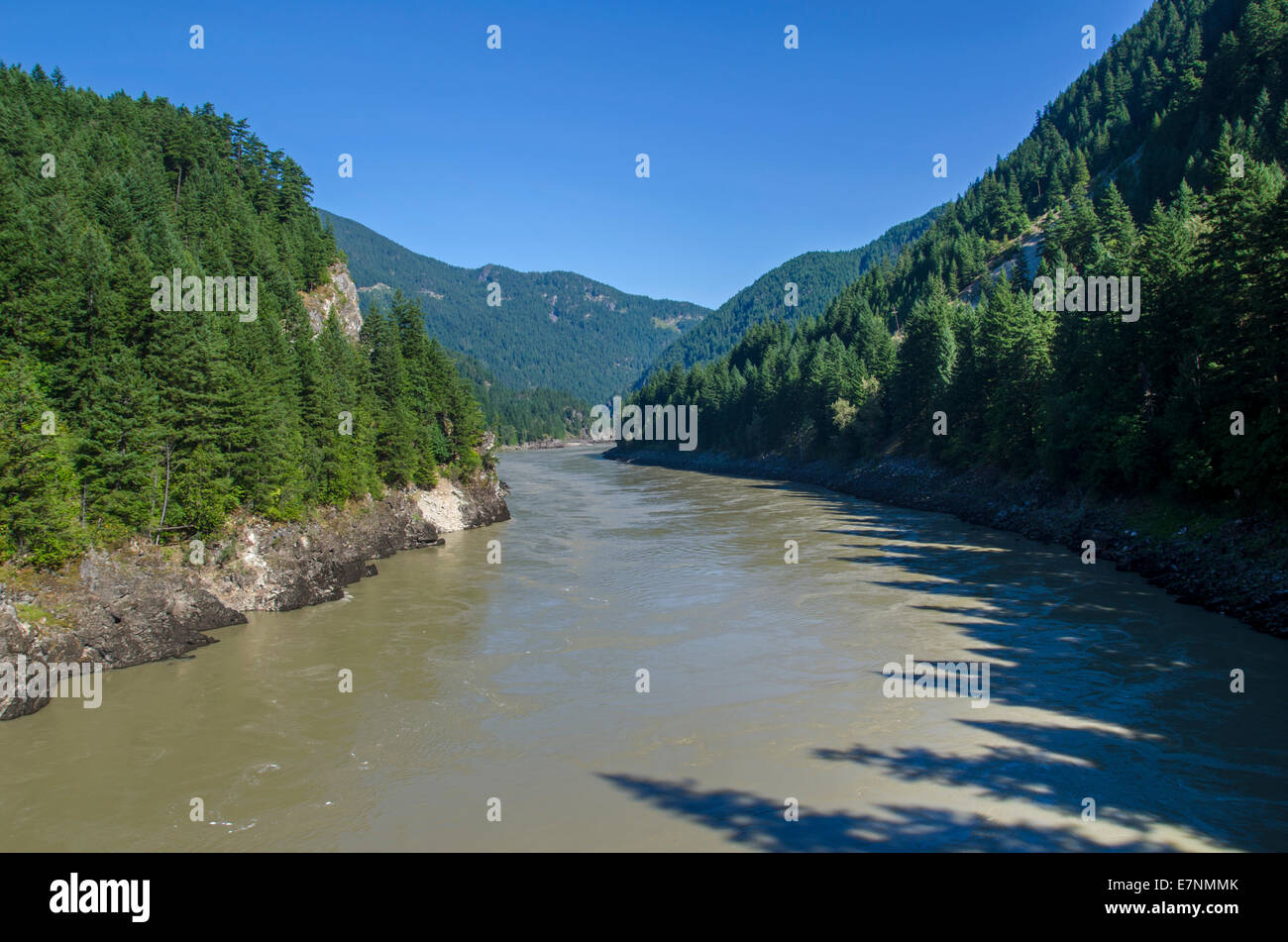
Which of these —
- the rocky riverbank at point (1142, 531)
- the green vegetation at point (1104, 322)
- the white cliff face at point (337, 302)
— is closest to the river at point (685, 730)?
the rocky riverbank at point (1142, 531)

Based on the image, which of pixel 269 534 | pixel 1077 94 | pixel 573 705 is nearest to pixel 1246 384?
pixel 573 705

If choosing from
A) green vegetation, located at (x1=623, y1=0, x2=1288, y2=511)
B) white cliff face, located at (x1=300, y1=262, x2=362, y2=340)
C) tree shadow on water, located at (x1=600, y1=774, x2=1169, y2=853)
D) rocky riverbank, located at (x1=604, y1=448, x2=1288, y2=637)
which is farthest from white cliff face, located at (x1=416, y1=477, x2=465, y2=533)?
green vegetation, located at (x1=623, y1=0, x2=1288, y2=511)

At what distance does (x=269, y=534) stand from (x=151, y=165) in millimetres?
41585

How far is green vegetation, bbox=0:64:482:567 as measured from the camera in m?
23.1

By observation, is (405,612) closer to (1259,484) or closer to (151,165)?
(1259,484)

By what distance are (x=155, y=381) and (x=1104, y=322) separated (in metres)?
45.2

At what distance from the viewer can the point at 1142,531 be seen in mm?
33031

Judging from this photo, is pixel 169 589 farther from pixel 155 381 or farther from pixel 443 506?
pixel 443 506

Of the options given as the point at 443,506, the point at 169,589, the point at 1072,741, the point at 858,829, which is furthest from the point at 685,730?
the point at 443,506

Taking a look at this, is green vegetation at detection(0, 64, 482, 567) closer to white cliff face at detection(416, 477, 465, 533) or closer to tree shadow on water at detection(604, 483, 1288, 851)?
white cliff face at detection(416, 477, 465, 533)

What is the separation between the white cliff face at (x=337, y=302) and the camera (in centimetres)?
5703

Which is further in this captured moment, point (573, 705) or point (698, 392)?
point (698, 392)

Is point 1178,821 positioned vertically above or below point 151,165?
below
